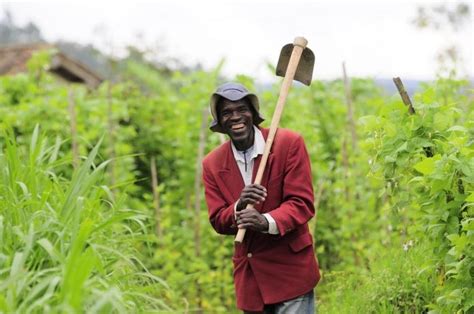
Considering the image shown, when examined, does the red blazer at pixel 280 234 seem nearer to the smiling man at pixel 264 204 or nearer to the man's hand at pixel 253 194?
the smiling man at pixel 264 204

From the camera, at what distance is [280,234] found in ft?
14.1

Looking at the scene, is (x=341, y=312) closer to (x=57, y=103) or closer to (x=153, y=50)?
(x=57, y=103)

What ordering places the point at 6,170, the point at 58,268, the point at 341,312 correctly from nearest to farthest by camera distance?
the point at 58,268, the point at 6,170, the point at 341,312

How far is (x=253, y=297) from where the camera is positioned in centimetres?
448

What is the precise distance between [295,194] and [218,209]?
41 cm

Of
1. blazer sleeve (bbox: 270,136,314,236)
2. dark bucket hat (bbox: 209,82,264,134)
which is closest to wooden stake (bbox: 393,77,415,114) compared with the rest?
blazer sleeve (bbox: 270,136,314,236)

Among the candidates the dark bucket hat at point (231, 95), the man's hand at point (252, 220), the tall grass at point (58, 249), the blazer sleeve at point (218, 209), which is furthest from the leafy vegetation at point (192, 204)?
the dark bucket hat at point (231, 95)

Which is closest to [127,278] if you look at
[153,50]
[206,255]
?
[206,255]

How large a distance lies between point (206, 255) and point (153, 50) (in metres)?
18.8

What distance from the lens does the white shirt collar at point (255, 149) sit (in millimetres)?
4469

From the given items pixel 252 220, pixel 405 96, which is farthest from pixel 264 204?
pixel 405 96

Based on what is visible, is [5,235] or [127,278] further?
[127,278]

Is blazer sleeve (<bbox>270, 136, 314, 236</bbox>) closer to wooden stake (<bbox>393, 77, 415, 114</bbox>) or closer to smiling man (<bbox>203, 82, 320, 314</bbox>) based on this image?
smiling man (<bbox>203, 82, 320, 314</bbox>)

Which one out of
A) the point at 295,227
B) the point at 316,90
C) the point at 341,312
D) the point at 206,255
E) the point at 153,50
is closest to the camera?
the point at 295,227
